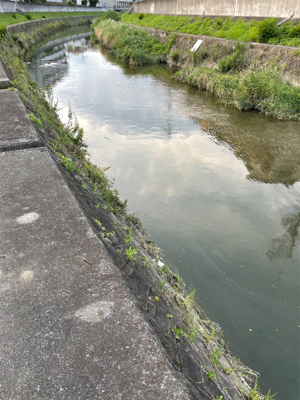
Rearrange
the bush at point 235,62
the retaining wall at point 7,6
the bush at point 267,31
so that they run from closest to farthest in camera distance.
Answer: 1. the bush at point 235,62
2. the bush at point 267,31
3. the retaining wall at point 7,6

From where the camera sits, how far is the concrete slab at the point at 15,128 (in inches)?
135

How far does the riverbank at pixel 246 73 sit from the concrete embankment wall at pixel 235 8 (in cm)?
324

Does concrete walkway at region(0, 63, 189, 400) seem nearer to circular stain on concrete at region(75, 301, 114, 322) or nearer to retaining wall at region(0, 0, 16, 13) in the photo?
circular stain on concrete at region(75, 301, 114, 322)

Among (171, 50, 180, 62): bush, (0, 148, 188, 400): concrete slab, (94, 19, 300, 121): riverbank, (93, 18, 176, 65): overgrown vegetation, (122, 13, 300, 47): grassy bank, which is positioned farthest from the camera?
(93, 18, 176, 65): overgrown vegetation

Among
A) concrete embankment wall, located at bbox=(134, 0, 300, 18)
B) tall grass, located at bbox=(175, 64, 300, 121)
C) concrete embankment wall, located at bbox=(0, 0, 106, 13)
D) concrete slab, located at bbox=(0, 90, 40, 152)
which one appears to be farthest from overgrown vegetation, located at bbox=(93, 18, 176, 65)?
concrete slab, located at bbox=(0, 90, 40, 152)

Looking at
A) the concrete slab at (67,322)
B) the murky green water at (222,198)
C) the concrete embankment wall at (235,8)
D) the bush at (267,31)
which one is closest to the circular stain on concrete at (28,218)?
the concrete slab at (67,322)

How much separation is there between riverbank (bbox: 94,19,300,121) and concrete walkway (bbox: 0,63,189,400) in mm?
8914

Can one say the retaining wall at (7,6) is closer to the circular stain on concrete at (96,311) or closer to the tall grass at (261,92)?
the tall grass at (261,92)

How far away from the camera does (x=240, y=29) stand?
1510cm

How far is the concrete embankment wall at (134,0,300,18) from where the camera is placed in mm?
→ 14357

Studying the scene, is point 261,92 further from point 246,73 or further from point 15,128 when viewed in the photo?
point 15,128

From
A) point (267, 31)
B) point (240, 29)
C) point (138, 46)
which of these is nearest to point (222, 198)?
point (267, 31)

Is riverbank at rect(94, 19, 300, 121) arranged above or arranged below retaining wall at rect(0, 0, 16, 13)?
below

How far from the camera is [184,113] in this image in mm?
9984
